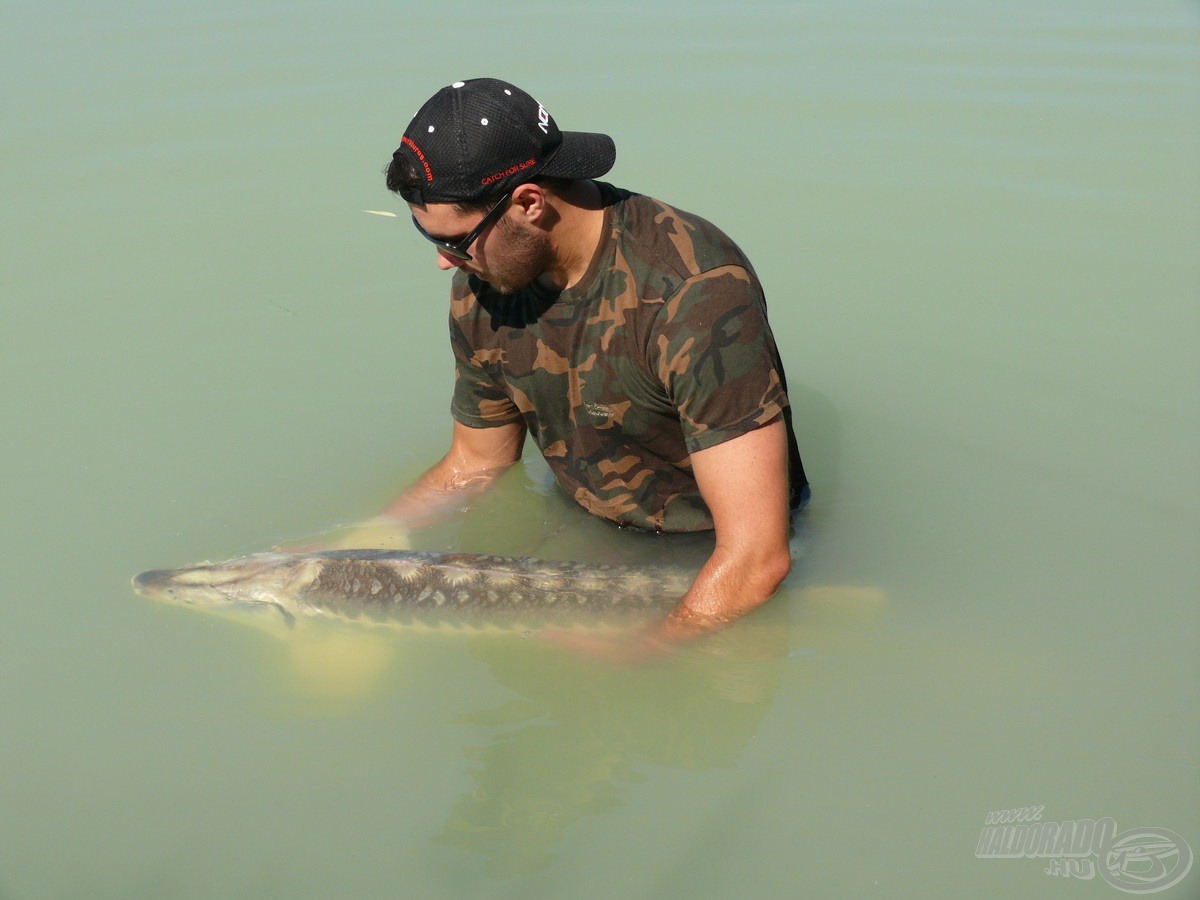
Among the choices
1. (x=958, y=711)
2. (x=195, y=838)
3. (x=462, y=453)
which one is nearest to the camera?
(x=195, y=838)

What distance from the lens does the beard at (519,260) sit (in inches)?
125

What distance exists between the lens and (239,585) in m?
4.01

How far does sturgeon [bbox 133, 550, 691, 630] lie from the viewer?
381 centimetres

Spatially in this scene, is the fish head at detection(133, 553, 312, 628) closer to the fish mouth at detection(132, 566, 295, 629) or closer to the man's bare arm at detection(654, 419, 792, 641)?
the fish mouth at detection(132, 566, 295, 629)

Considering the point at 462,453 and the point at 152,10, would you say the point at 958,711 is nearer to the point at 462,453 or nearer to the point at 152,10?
the point at 462,453

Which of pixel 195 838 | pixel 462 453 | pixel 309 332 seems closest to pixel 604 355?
pixel 462 453

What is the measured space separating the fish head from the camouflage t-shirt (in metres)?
0.91

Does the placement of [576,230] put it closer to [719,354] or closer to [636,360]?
[636,360]

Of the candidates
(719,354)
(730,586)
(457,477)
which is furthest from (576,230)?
(457,477)

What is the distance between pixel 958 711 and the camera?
11.5ft

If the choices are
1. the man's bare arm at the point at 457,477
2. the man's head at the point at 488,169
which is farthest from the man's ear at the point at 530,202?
the man's bare arm at the point at 457,477

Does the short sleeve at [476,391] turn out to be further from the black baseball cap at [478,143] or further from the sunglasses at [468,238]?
the black baseball cap at [478,143]

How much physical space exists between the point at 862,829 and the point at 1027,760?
1.89 feet

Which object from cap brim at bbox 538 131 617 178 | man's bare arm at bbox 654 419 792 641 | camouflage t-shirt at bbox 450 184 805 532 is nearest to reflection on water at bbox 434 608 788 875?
man's bare arm at bbox 654 419 792 641
